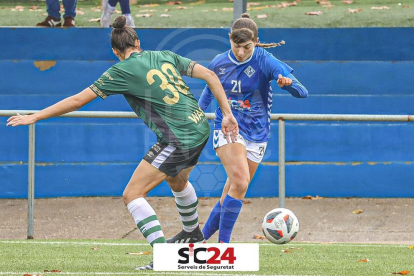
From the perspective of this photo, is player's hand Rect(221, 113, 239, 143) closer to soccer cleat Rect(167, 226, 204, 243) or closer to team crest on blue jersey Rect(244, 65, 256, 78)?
team crest on blue jersey Rect(244, 65, 256, 78)

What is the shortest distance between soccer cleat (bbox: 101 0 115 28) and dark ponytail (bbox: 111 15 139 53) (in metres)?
5.85

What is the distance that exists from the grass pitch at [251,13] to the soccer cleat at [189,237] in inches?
223

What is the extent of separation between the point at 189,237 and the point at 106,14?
19.4 feet

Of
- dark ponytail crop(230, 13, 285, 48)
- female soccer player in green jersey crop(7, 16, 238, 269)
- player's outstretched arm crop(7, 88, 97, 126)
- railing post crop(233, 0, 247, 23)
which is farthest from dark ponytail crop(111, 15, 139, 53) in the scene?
railing post crop(233, 0, 247, 23)

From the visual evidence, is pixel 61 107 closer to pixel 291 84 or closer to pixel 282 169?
pixel 291 84

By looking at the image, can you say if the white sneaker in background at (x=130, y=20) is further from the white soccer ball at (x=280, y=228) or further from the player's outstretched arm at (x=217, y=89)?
the player's outstretched arm at (x=217, y=89)

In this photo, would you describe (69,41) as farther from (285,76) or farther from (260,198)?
(285,76)

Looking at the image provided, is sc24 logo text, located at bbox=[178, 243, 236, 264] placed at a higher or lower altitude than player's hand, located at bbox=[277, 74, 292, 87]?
lower

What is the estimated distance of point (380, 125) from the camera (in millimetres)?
10766

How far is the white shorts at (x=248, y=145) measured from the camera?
6.74 meters

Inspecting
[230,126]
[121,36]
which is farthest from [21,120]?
[230,126]

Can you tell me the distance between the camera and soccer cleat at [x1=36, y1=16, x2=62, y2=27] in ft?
37.1

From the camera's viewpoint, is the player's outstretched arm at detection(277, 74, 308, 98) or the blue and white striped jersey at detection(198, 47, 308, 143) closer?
the player's outstretched arm at detection(277, 74, 308, 98)

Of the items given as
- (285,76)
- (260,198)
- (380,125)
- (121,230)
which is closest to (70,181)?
(121,230)
